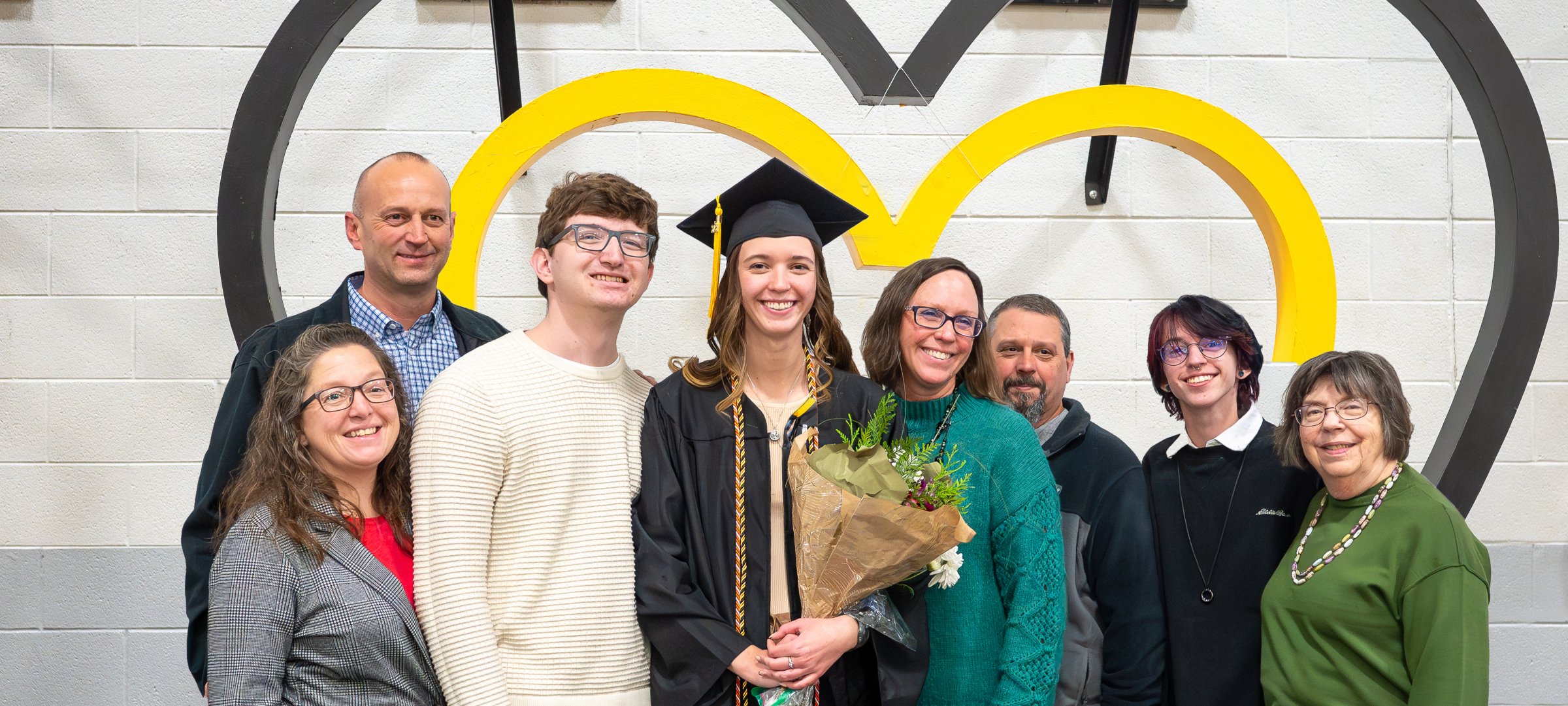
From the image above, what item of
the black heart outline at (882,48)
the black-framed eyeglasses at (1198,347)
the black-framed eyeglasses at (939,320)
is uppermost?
the black heart outline at (882,48)

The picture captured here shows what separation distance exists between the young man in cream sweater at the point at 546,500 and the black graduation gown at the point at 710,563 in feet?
0.17

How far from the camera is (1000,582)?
1.97 meters

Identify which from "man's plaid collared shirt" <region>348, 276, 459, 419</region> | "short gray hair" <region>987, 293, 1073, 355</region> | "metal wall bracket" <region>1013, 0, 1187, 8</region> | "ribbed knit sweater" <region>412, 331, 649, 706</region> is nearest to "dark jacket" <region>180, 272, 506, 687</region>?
"man's plaid collared shirt" <region>348, 276, 459, 419</region>

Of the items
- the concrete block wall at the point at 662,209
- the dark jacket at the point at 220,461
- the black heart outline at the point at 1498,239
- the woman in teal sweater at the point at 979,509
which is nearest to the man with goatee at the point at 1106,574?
the woman in teal sweater at the point at 979,509

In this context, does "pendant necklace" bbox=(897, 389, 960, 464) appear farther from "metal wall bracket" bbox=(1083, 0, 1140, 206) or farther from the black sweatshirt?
"metal wall bracket" bbox=(1083, 0, 1140, 206)

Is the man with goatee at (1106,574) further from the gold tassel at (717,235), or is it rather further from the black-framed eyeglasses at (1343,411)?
the gold tassel at (717,235)

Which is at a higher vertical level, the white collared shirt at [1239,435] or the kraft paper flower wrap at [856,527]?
the white collared shirt at [1239,435]

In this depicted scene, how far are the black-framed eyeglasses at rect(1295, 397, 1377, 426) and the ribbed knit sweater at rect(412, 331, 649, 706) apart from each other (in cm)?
126

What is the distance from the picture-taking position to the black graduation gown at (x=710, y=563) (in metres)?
1.75

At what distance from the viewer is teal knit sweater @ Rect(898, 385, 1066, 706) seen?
189 centimetres

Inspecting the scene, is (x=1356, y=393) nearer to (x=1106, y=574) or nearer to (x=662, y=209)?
(x=1106, y=574)

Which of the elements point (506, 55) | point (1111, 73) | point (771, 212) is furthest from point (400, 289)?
point (1111, 73)

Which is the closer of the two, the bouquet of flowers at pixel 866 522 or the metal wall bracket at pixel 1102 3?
the bouquet of flowers at pixel 866 522

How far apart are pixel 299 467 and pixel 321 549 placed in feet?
0.48
